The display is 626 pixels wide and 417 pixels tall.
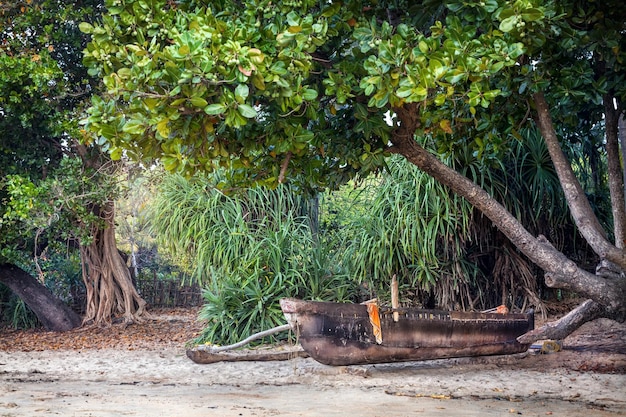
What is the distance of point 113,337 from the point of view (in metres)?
9.32

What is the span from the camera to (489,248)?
8.16m

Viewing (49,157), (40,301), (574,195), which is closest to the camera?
(574,195)

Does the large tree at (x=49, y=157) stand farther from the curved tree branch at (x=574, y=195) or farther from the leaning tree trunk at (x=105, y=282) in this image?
the curved tree branch at (x=574, y=195)

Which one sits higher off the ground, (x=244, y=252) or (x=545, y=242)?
(x=244, y=252)

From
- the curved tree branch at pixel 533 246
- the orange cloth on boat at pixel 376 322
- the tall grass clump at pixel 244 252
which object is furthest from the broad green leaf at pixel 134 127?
the tall grass clump at pixel 244 252

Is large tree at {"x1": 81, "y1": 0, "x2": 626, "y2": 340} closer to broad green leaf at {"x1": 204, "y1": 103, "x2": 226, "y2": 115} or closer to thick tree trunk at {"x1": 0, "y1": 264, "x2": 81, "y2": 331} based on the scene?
broad green leaf at {"x1": 204, "y1": 103, "x2": 226, "y2": 115}

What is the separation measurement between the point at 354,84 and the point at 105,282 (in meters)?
6.83

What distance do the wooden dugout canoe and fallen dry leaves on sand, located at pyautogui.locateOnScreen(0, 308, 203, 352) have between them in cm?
323

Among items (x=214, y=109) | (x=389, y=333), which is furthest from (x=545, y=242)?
(x=214, y=109)

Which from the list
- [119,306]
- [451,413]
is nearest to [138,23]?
[451,413]

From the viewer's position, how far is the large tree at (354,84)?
13.0 feet

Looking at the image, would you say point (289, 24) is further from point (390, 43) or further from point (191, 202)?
point (191, 202)

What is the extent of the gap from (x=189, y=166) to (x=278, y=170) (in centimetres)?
76

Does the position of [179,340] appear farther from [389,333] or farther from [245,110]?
[245,110]
